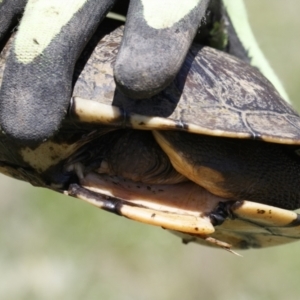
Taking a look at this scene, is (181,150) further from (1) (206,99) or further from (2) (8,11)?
(2) (8,11)

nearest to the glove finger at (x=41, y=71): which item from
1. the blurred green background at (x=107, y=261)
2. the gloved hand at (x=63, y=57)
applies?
the gloved hand at (x=63, y=57)

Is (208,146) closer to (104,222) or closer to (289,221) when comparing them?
(289,221)

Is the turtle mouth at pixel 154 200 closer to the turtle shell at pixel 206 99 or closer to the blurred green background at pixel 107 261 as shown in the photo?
the turtle shell at pixel 206 99

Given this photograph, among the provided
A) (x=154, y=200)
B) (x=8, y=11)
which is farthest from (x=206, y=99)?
(x=8, y=11)

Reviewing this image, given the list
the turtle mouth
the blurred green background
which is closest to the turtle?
the turtle mouth

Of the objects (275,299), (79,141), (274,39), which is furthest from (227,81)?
(274,39)

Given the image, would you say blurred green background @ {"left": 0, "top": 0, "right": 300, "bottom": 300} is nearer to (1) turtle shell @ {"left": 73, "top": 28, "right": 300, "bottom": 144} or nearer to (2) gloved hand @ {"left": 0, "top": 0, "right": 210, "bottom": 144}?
(1) turtle shell @ {"left": 73, "top": 28, "right": 300, "bottom": 144}

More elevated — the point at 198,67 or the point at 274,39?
the point at 198,67
